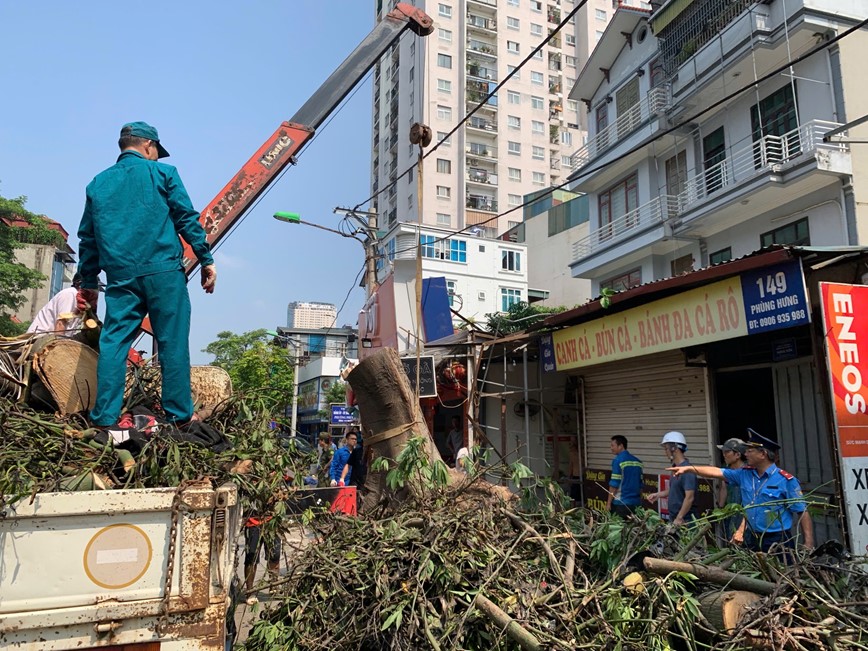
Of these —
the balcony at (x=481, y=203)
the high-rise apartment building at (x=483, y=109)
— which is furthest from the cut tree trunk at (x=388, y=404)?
the balcony at (x=481, y=203)

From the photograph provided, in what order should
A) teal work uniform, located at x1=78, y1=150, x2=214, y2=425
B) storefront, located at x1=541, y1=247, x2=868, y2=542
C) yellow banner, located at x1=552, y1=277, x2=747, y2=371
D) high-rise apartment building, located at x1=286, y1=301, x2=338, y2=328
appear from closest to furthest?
teal work uniform, located at x1=78, y1=150, x2=214, y2=425
storefront, located at x1=541, y1=247, x2=868, y2=542
yellow banner, located at x1=552, y1=277, x2=747, y2=371
high-rise apartment building, located at x1=286, y1=301, x2=338, y2=328

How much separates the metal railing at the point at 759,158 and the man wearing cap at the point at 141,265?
14596mm

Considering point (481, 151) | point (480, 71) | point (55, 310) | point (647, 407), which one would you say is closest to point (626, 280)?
point (647, 407)

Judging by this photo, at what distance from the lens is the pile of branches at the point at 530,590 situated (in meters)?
3.02

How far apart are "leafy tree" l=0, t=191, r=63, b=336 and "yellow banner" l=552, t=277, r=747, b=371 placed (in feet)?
66.8

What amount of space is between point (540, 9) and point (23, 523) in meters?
65.1

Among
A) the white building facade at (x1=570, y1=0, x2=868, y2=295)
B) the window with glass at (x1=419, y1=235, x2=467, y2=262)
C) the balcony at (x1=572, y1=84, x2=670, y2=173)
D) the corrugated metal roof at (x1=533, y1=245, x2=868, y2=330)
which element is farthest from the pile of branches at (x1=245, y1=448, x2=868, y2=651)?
the window with glass at (x1=419, y1=235, x2=467, y2=262)

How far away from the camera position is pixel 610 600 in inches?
127

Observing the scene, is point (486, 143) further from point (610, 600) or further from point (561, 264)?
point (610, 600)

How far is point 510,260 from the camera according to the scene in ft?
132

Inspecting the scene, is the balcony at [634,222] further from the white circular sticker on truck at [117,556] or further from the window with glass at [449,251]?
the white circular sticker on truck at [117,556]

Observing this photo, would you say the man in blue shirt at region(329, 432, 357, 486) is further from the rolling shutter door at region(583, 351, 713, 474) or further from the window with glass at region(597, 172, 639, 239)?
the window with glass at region(597, 172, 639, 239)

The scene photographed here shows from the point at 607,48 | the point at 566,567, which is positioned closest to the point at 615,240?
the point at 607,48

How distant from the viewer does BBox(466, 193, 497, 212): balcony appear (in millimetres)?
52000
